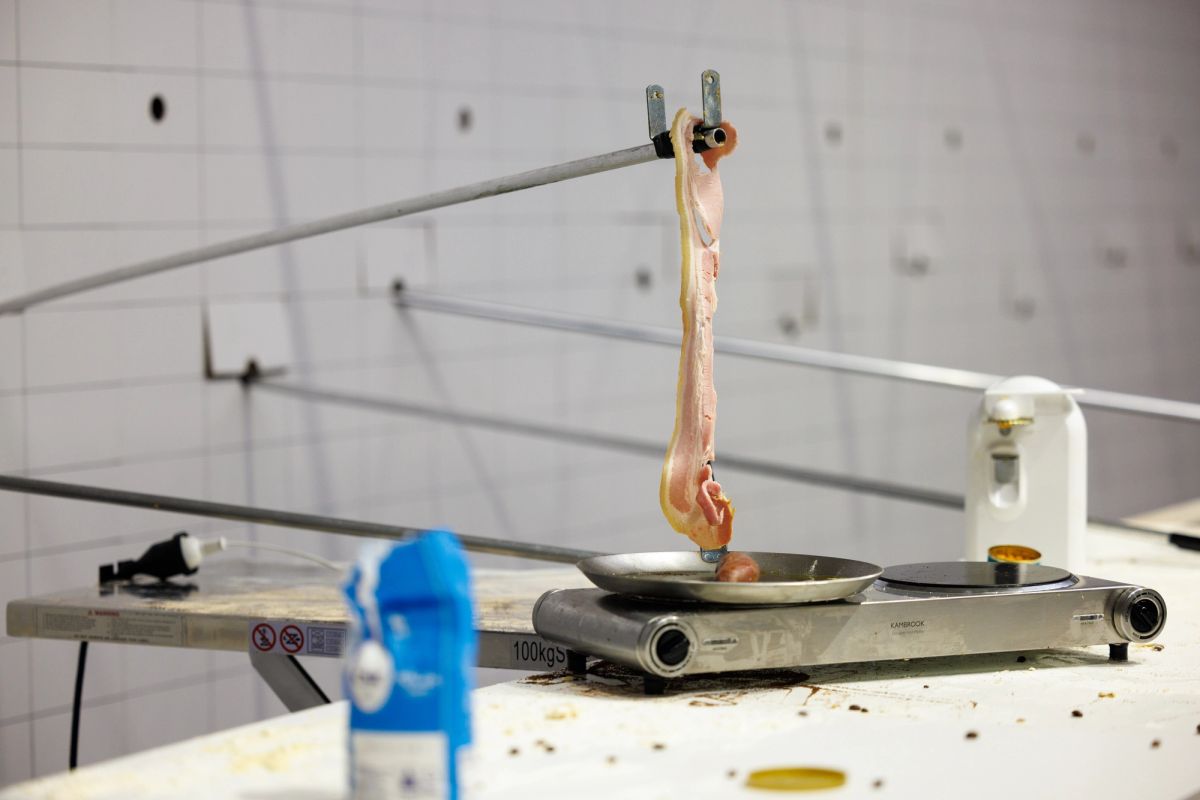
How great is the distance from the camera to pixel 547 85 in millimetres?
3424

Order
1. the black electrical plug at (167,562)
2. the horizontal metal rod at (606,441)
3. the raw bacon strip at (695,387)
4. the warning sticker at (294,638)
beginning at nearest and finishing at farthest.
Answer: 1. the raw bacon strip at (695,387)
2. the warning sticker at (294,638)
3. the black electrical plug at (167,562)
4. the horizontal metal rod at (606,441)

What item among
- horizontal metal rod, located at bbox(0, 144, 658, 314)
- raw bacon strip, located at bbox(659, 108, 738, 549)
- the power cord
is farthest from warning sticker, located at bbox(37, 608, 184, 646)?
raw bacon strip, located at bbox(659, 108, 738, 549)

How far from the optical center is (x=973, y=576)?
1.62m

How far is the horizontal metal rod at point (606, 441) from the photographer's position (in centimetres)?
246

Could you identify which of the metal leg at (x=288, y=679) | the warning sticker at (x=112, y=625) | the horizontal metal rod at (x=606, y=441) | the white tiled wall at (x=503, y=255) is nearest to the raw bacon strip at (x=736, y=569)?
the metal leg at (x=288, y=679)

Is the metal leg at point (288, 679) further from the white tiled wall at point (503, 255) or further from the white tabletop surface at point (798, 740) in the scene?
the white tiled wall at point (503, 255)

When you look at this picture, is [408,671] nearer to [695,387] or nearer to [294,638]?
[695,387]

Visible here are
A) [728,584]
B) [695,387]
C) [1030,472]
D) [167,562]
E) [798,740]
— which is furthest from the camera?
[167,562]

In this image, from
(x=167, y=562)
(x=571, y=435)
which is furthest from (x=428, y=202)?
(x=571, y=435)

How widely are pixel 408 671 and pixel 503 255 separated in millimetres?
2446

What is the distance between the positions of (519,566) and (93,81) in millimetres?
1499

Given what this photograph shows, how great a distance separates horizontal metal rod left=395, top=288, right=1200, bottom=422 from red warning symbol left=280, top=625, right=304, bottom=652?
103 centimetres

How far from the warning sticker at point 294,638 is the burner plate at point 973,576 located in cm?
71

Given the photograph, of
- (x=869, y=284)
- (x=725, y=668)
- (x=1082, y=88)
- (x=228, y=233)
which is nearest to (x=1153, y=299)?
(x=1082, y=88)
